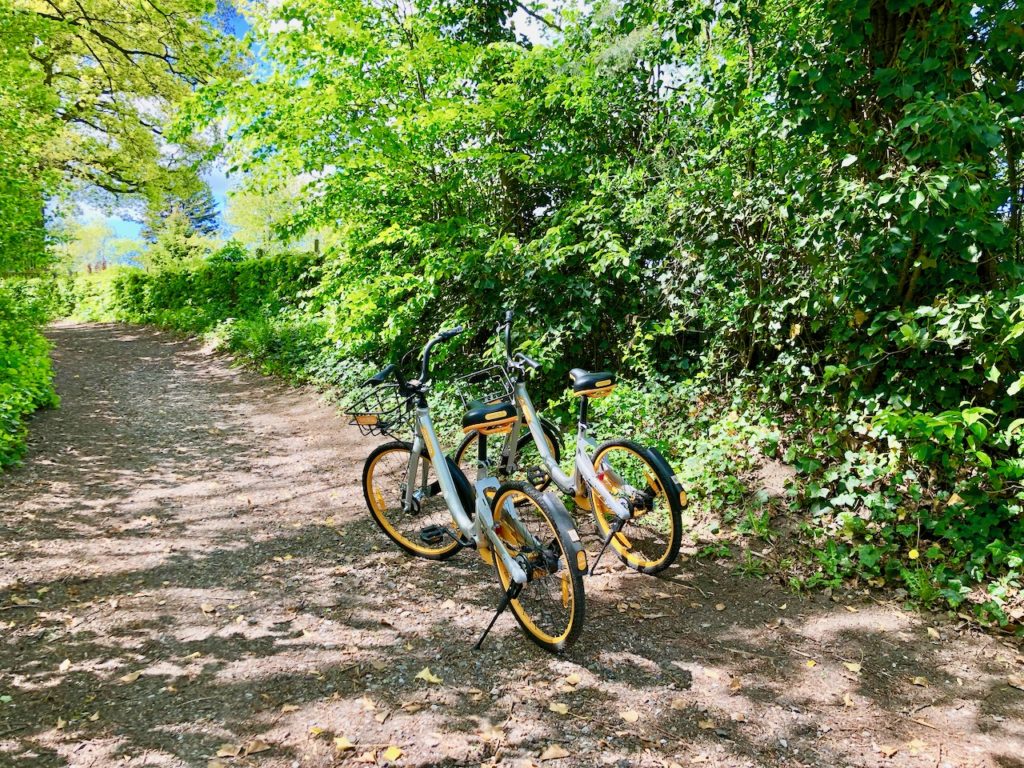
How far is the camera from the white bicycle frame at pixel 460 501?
2.96m

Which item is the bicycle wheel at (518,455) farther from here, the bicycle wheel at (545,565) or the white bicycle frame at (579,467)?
the bicycle wheel at (545,565)

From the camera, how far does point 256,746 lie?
2367mm

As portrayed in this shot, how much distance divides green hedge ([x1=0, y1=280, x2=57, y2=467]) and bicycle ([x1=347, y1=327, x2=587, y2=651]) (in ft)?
13.1

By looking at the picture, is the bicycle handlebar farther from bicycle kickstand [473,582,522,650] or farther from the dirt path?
the dirt path

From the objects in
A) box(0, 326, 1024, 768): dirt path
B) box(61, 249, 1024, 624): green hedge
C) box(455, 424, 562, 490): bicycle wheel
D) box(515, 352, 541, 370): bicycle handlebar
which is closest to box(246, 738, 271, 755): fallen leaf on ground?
box(0, 326, 1024, 768): dirt path

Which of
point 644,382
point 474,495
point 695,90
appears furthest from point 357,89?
point 474,495

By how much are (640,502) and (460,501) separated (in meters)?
1.03

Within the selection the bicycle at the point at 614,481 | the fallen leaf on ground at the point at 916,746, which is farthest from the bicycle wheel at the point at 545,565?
the fallen leaf on ground at the point at 916,746

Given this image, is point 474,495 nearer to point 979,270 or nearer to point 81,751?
point 81,751

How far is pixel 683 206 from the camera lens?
196 inches

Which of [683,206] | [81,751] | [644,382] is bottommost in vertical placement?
[81,751]

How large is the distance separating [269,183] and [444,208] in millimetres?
1967

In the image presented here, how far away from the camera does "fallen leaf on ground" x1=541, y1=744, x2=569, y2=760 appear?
7.55 feet

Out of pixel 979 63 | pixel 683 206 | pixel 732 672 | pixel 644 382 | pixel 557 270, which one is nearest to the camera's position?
pixel 732 672
